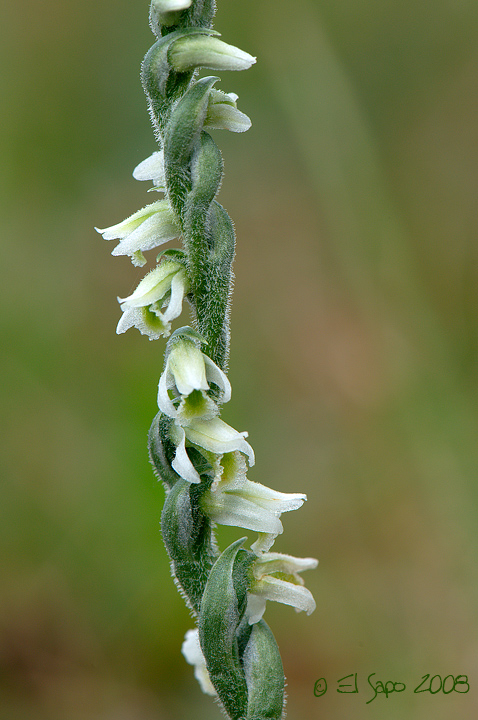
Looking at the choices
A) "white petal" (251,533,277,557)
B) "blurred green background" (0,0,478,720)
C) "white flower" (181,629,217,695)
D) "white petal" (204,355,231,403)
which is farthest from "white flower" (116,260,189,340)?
Result: "blurred green background" (0,0,478,720)

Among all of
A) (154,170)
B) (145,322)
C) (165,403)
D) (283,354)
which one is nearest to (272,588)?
(165,403)

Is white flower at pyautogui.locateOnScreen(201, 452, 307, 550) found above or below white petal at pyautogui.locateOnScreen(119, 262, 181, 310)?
below

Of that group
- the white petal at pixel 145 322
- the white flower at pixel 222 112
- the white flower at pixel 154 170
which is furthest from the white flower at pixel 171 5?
the white petal at pixel 145 322

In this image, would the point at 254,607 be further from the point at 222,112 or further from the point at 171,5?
the point at 171,5

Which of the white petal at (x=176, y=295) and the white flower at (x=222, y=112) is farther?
the white flower at (x=222, y=112)

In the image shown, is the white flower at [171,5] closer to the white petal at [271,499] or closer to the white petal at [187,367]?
the white petal at [187,367]

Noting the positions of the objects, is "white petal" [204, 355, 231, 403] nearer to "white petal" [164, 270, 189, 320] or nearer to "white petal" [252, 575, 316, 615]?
"white petal" [164, 270, 189, 320]
